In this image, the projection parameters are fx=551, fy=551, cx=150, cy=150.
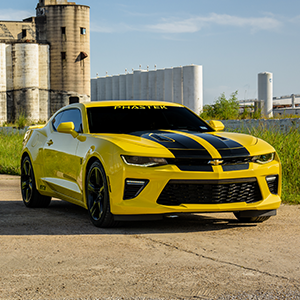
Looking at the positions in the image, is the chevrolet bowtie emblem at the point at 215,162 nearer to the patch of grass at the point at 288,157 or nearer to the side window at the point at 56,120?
the side window at the point at 56,120

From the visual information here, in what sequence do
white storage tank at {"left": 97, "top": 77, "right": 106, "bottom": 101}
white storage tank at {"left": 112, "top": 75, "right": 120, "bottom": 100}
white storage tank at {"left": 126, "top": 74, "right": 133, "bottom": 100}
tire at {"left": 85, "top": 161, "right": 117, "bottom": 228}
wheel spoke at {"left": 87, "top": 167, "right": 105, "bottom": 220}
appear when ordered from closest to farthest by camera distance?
1. tire at {"left": 85, "top": 161, "right": 117, "bottom": 228}
2. wheel spoke at {"left": 87, "top": 167, "right": 105, "bottom": 220}
3. white storage tank at {"left": 126, "top": 74, "right": 133, "bottom": 100}
4. white storage tank at {"left": 112, "top": 75, "right": 120, "bottom": 100}
5. white storage tank at {"left": 97, "top": 77, "right": 106, "bottom": 101}

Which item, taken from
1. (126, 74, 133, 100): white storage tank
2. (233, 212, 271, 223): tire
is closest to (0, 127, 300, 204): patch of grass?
(233, 212, 271, 223): tire

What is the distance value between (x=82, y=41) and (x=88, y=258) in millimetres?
60781

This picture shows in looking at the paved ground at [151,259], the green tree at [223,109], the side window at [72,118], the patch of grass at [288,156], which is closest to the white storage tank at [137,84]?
the green tree at [223,109]

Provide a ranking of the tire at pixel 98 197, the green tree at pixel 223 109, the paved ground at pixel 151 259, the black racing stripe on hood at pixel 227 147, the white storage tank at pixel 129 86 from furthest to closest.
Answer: the white storage tank at pixel 129 86
the green tree at pixel 223 109
the tire at pixel 98 197
the black racing stripe on hood at pixel 227 147
the paved ground at pixel 151 259

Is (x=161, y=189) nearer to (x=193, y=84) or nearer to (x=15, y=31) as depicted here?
(x=193, y=84)

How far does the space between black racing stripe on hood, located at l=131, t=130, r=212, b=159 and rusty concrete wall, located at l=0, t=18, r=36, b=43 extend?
58074 millimetres

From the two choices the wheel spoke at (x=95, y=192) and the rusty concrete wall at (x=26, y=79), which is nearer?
the wheel spoke at (x=95, y=192)

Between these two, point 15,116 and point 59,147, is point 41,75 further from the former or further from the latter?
point 59,147

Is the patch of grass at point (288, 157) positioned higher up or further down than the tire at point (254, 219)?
higher up

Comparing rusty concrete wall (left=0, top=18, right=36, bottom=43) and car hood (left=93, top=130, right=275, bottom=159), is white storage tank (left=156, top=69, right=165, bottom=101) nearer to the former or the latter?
rusty concrete wall (left=0, top=18, right=36, bottom=43)

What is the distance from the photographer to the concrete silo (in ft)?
204

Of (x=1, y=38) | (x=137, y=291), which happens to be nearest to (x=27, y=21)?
(x=1, y=38)

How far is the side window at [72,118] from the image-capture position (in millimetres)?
7309
